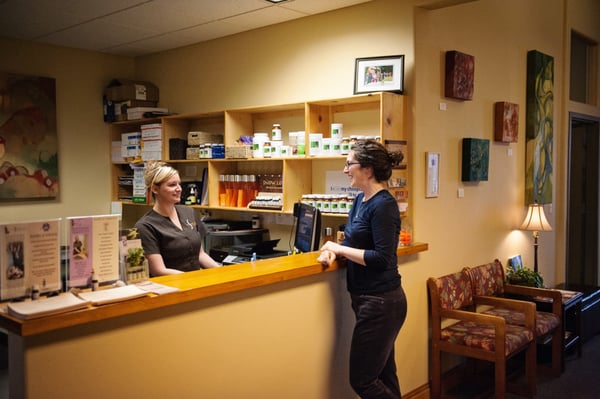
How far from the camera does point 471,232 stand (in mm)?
4188

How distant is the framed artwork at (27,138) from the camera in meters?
4.83

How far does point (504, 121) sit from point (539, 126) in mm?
684

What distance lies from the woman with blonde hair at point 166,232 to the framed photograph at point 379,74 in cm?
147

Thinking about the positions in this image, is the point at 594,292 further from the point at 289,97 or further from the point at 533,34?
the point at 289,97

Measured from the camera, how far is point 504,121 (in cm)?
440

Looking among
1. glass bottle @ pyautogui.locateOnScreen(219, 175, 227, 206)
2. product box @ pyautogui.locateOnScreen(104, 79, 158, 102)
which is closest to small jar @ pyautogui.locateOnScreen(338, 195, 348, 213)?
glass bottle @ pyautogui.locateOnScreen(219, 175, 227, 206)

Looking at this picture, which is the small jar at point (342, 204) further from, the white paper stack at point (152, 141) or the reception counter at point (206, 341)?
the white paper stack at point (152, 141)

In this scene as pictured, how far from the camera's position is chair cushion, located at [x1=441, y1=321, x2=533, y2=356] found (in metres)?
3.45

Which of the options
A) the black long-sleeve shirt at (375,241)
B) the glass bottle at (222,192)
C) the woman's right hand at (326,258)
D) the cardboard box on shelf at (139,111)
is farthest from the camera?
the cardboard box on shelf at (139,111)

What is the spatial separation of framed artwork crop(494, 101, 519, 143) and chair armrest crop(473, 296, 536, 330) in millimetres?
1311

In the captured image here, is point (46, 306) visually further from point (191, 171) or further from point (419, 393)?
point (191, 171)

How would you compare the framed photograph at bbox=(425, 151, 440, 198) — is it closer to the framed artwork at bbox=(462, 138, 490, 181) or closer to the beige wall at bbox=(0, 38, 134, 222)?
the framed artwork at bbox=(462, 138, 490, 181)

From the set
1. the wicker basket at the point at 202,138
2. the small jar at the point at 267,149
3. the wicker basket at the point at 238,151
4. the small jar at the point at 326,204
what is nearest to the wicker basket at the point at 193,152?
the wicker basket at the point at 202,138

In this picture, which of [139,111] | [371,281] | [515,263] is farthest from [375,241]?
[139,111]
